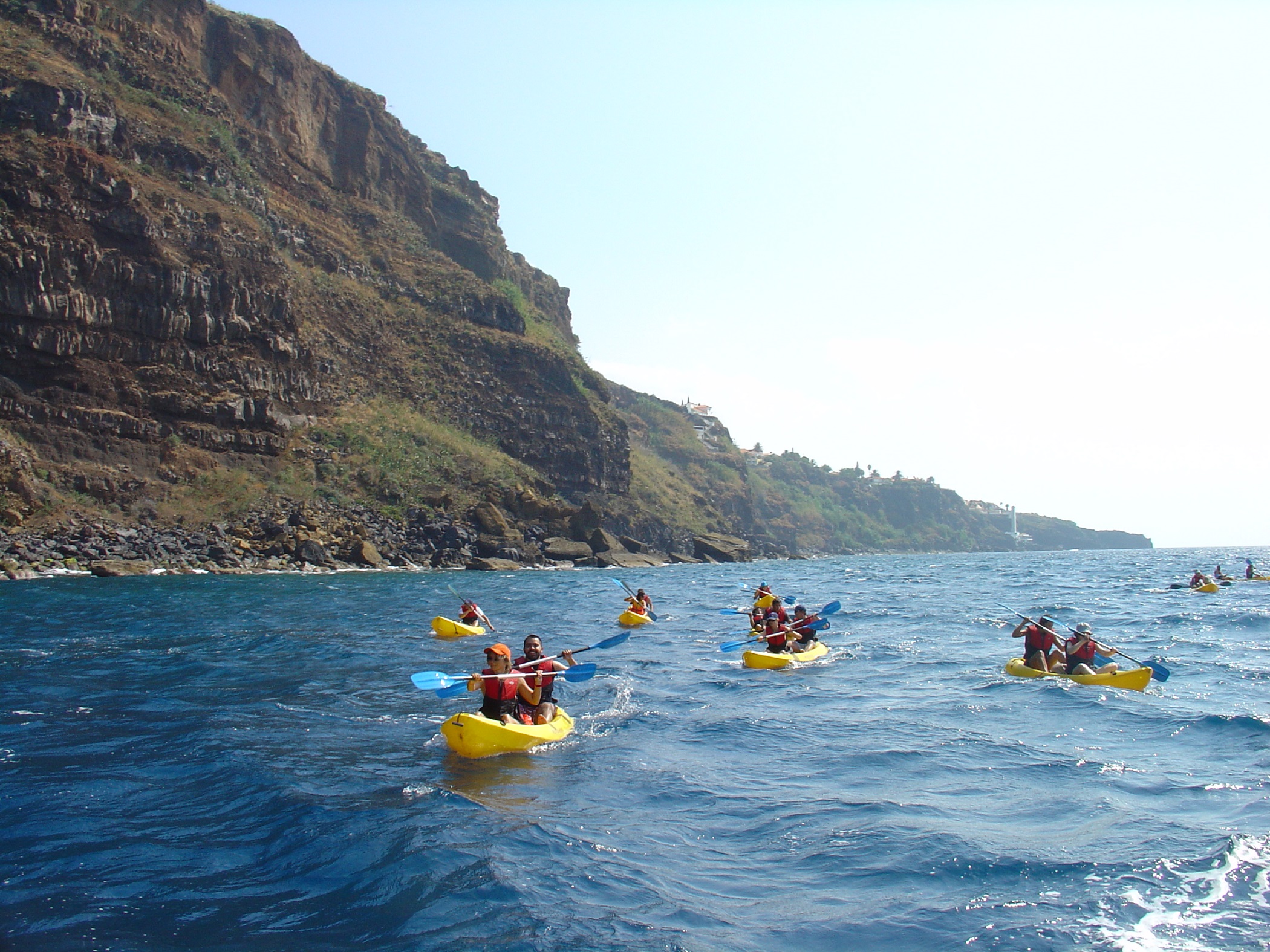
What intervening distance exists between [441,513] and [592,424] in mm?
28057

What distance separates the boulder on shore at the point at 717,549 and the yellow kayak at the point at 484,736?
7598 cm

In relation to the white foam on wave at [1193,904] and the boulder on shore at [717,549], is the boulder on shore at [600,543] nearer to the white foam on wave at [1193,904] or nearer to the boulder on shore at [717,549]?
the boulder on shore at [717,549]

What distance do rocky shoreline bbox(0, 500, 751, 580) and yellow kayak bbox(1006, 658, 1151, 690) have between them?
1360 inches

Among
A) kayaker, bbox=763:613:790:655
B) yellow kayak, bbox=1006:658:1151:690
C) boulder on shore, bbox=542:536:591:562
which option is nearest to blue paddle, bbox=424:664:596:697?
kayaker, bbox=763:613:790:655

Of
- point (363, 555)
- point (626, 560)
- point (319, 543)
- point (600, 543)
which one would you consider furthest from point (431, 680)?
point (626, 560)

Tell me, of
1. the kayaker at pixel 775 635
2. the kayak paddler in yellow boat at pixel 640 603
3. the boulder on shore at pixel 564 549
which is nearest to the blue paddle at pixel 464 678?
the kayaker at pixel 775 635

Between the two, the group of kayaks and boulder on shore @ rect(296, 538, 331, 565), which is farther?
boulder on shore @ rect(296, 538, 331, 565)

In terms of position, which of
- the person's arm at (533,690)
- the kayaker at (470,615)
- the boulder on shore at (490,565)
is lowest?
the boulder on shore at (490,565)

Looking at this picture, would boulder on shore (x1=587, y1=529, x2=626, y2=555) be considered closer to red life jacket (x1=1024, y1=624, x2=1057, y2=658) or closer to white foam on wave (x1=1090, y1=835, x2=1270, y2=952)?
red life jacket (x1=1024, y1=624, x2=1057, y2=658)

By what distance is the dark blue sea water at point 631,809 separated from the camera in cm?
599

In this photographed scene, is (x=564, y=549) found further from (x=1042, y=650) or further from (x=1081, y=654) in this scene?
(x=1081, y=654)

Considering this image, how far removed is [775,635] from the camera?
18.7m

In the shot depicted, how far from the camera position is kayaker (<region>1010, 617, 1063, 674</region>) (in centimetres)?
1634

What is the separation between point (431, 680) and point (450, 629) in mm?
11128
